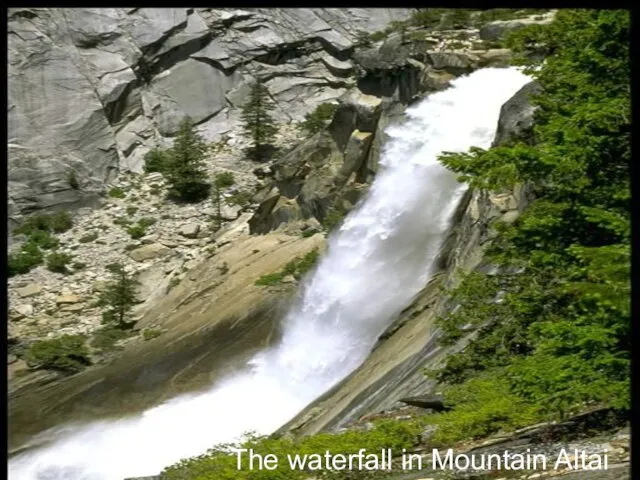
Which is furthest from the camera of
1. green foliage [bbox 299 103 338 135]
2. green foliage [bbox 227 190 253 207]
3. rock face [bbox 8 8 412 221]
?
green foliage [bbox 299 103 338 135]

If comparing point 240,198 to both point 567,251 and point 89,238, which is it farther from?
Answer: point 567,251

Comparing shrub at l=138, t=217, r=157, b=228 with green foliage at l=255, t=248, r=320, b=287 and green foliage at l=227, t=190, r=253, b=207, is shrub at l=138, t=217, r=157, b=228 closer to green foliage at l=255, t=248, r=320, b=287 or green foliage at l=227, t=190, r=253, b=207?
green foliage at l=227, t=190, r=253, b=207

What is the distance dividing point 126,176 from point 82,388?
24458mm

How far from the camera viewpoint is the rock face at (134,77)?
46625 millimetres

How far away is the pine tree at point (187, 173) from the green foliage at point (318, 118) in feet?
22.6

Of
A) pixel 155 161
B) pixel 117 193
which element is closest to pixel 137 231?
pixel 117 193

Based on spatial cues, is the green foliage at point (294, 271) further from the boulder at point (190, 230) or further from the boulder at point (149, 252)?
the boulder at point (190, 230)

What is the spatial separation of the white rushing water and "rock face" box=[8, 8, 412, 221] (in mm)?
22465

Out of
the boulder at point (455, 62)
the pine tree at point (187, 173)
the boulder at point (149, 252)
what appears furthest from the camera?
the pine tree at point (187, 173)

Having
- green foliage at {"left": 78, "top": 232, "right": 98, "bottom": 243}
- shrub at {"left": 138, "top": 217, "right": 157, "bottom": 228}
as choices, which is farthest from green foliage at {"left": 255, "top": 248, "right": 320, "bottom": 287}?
green foliage at {"left": 78, "top": 232, "right": 98, "bottom": 243}

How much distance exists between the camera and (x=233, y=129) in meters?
49.2

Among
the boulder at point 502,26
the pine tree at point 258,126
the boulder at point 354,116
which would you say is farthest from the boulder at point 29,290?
the boulder at point 502,26

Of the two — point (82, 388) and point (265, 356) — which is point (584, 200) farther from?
point (82, 388)

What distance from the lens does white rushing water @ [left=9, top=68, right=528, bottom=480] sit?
62.5ft
